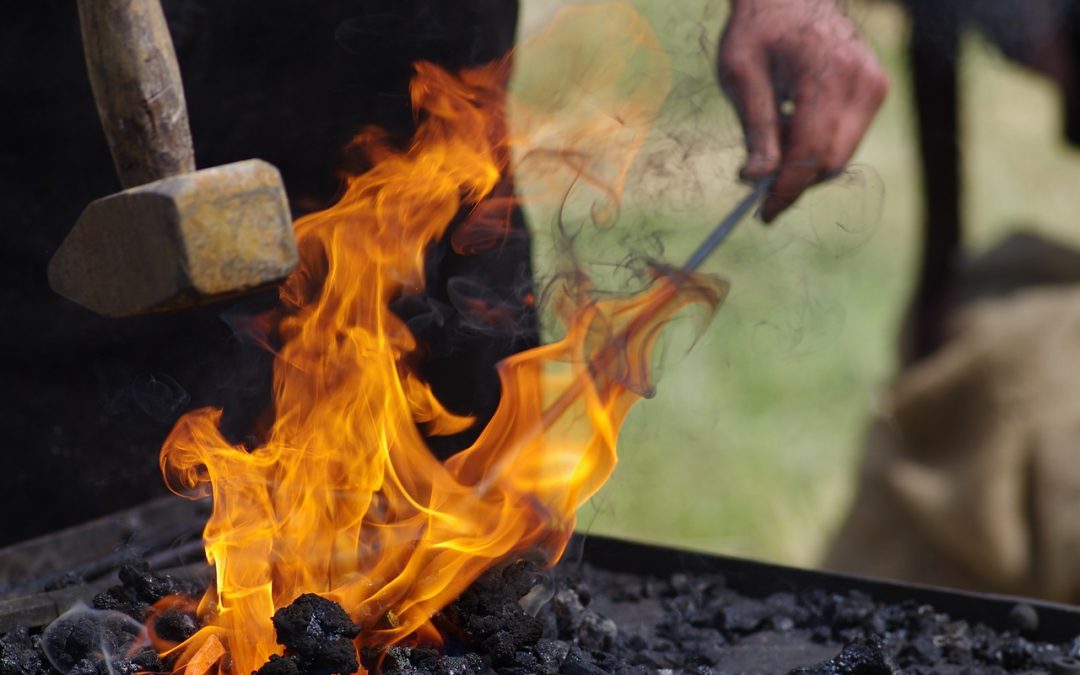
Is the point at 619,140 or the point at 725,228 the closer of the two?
the point at 725,228

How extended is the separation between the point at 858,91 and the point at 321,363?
131 cm

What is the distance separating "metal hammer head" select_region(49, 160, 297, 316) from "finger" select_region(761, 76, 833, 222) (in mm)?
1248

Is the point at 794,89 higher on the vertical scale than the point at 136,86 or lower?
lower

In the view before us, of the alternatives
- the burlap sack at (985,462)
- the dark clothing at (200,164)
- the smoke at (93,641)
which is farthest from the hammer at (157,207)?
the burlap sack at (985,462)

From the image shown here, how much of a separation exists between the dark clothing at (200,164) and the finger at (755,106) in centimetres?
62

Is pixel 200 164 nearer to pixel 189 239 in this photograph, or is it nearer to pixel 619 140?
pixel 619 140

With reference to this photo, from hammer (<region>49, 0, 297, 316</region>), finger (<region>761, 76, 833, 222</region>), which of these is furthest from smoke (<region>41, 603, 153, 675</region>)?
finger (<region>761, 76, 833, 222</region>)

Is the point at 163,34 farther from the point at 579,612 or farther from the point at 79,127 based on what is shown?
the point at 579,612

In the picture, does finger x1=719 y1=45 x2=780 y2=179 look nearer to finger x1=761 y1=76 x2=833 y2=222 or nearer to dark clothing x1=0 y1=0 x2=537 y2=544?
finger x1=761 y1=76 x2=833 y2=222

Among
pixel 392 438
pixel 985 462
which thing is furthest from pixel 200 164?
pixel 985 462

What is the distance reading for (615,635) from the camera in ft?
8.50

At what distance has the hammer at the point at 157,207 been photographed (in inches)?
72.7

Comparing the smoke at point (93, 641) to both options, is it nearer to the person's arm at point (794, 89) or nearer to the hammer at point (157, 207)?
the hammer at point (157, 207)

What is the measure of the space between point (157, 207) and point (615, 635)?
4.18ft
